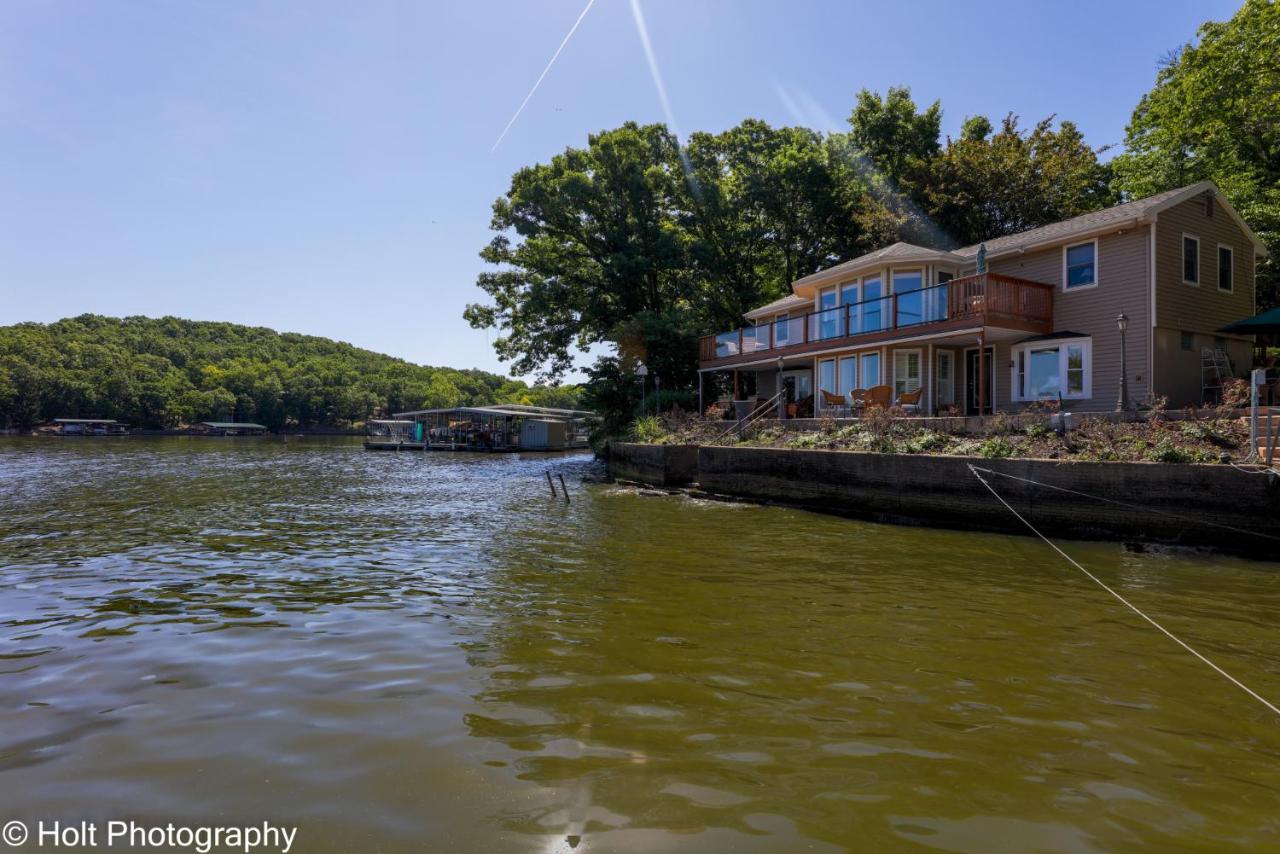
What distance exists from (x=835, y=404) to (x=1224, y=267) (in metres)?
11.5

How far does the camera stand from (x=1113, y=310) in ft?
56.9

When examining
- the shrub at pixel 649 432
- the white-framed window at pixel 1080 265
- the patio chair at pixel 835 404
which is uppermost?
the white-framed window at pixel 1080 265

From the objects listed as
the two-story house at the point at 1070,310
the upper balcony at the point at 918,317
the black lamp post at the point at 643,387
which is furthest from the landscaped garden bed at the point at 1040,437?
the black lamp post at the point at 643,387

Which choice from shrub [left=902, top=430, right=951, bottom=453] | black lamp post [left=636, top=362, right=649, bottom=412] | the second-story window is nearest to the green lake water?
shrub [left=902, top=430, right=951, bottom=453]

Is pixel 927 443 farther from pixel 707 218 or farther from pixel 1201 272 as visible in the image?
pixel 707 218

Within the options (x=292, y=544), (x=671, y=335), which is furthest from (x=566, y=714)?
(x=671, y=335)

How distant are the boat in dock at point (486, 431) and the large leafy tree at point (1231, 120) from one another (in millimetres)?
36495

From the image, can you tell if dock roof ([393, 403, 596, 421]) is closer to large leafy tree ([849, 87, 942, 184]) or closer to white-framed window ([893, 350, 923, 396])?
large leafy tree ([849, 87, 942, 184])

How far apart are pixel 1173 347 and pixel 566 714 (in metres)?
19.8

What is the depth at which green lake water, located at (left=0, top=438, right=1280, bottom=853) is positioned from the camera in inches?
127

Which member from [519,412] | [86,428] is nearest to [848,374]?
[519,412]

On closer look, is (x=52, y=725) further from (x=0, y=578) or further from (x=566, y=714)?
(x=0, y=578)

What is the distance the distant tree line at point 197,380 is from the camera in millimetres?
105750

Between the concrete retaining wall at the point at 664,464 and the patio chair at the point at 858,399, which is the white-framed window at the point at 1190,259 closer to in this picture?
the patio chair at the point at 858,399
